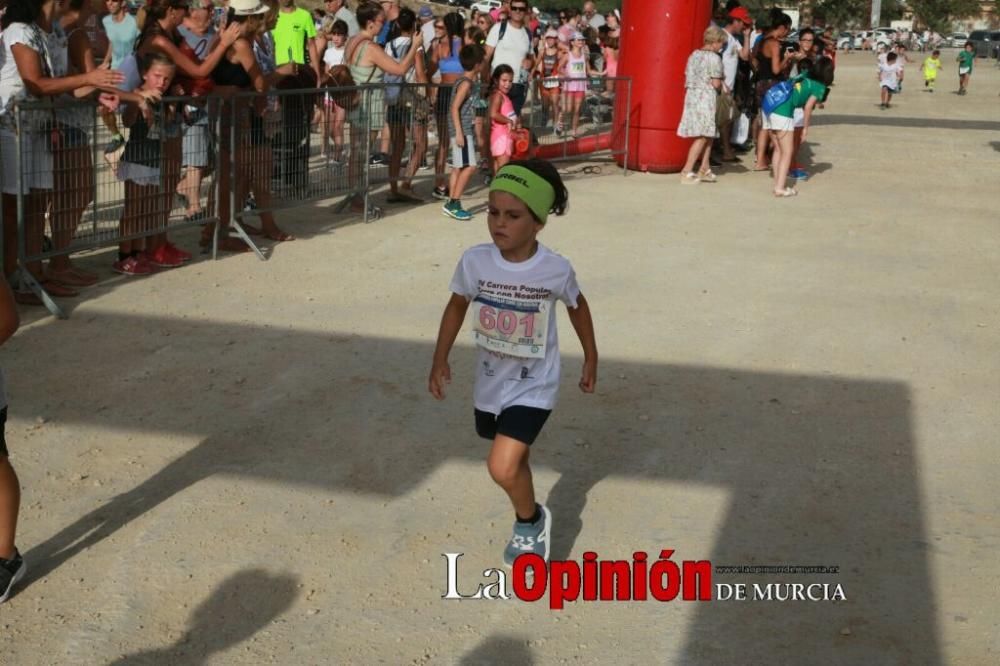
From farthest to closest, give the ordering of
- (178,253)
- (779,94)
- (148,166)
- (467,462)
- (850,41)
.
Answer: (850,41) → (779,94) → (178,253) → (148,166) → (467,462)

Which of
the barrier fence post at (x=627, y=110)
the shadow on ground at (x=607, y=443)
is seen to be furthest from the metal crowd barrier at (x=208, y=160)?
the barrier fence post at (x=627, y=110)

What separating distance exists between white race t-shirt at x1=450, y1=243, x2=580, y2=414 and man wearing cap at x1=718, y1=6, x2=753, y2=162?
1086cm

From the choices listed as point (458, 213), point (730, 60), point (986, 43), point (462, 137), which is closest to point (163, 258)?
point (458, 213)

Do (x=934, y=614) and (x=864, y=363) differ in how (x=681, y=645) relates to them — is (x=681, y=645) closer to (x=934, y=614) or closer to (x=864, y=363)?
(x=934, y=614)

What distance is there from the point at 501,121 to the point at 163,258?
12.1ft

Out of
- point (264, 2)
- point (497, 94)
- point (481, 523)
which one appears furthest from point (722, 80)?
point (481, 523)

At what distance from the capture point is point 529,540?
178 inches

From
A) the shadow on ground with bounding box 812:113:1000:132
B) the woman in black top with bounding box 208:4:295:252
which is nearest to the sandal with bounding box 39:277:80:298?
the woman in black top with bounding box 208:4:295:252

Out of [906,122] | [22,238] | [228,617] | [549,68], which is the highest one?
[549,68]

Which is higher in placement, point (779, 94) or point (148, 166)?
point (779, 94)

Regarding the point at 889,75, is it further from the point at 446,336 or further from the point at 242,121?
the point at 446,336

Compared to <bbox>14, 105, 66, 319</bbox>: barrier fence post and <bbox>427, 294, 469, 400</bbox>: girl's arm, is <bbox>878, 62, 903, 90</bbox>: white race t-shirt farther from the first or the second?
<bbox>427, 294, 469, 400</bbox>: girl's arm

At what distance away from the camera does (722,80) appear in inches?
521

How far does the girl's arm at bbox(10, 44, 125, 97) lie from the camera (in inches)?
289
